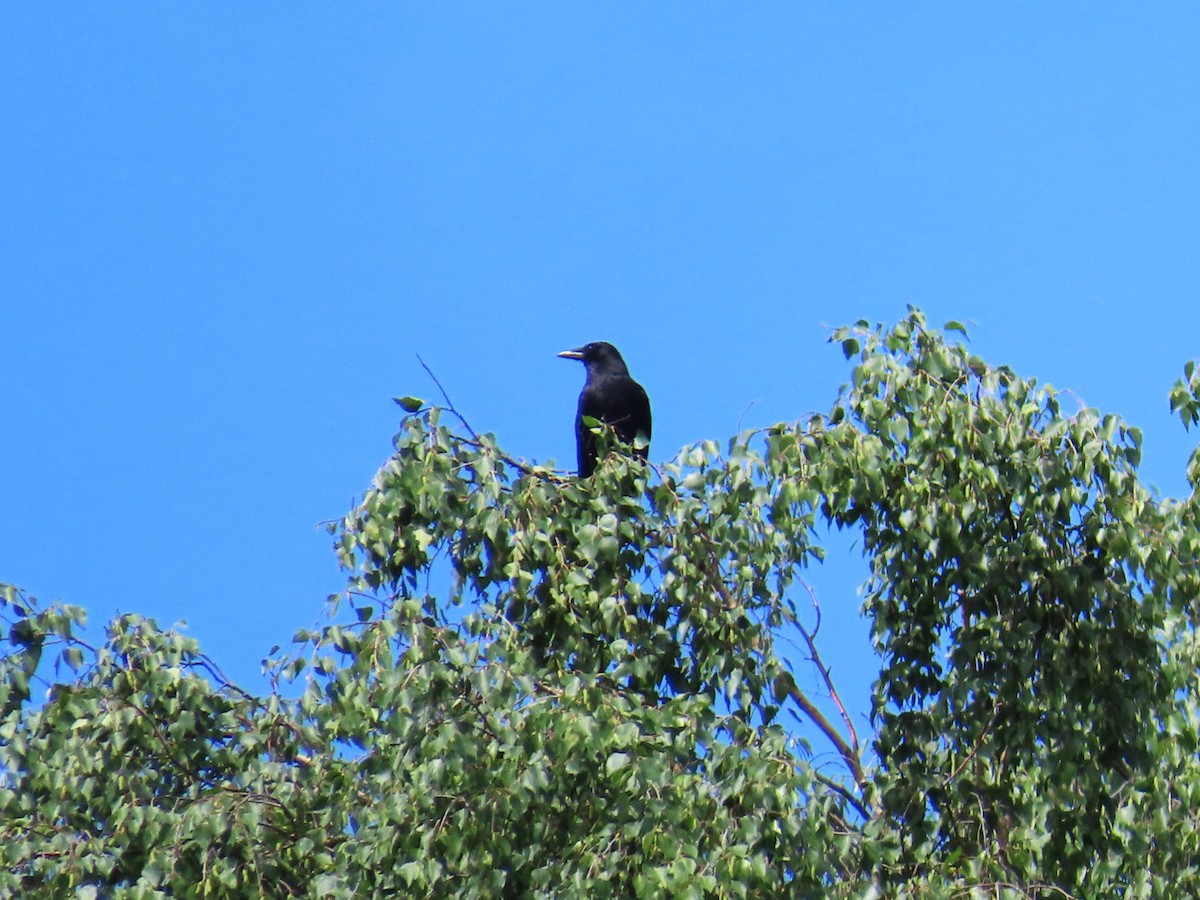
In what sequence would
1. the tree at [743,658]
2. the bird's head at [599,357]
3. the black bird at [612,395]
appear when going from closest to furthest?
the tree at [743,658] → the black bird at [612,395] → the bird's head at [599,357]

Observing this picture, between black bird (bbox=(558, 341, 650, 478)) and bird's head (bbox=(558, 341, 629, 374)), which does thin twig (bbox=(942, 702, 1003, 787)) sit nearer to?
black bird (bbox=(558, 341, 650, 478))

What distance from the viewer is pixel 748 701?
6121mm

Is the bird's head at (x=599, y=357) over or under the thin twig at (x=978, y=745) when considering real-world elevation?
over

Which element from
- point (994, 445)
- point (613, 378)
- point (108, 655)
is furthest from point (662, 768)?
point (613, 378)

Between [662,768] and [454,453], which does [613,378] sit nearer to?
[454,453]

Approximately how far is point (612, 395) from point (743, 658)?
147 inches

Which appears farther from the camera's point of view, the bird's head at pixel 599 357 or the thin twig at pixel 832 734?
the bird's head at pixel 599 357

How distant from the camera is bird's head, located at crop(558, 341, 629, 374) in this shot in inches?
390

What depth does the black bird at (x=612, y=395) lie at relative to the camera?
973cm

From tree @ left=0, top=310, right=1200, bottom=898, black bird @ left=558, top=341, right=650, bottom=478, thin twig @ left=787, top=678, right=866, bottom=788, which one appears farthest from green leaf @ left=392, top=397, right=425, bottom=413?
black bird @ left=558, top=341, right=650, bottom=478

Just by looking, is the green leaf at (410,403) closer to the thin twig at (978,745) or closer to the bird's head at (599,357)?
the thin twig at (978,745)

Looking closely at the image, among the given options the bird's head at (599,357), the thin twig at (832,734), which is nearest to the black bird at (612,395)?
the bird's head at (599,357)

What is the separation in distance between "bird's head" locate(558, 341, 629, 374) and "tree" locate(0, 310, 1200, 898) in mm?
3473

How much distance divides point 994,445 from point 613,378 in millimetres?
3894
